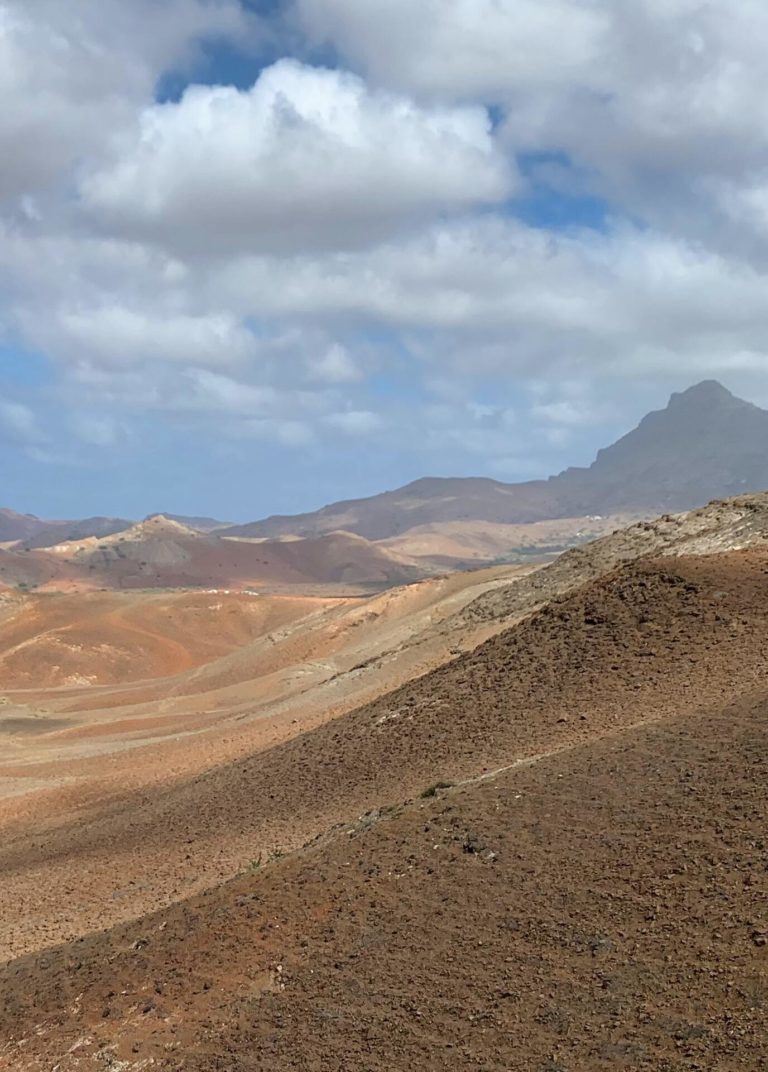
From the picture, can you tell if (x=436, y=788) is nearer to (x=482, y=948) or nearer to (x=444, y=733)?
(x=444, y=733)

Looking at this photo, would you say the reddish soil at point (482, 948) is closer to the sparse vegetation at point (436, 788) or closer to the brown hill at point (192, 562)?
the sparse vegetation at point (436, 788)

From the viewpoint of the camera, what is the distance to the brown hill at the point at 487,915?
7395mm

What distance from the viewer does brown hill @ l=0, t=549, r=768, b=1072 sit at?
291 inches

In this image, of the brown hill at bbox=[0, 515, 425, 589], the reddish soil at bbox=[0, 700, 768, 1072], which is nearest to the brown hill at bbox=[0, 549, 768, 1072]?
the reddish soil at bbox=[0, 700, 768, 1072]

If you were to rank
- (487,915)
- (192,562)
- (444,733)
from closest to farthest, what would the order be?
1. (487,915)
2. (444,733)
3. (192,562)

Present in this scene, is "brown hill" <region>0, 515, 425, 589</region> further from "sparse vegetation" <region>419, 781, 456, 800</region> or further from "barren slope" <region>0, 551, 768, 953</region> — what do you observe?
"sparse vegetation" <region>419, 781, 456, 800</region>

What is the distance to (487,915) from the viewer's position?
8969 millimetres

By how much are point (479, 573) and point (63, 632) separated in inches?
1362

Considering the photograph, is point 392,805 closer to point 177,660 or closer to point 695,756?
point 695,756

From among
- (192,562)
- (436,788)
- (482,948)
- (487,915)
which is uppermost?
(192,562)

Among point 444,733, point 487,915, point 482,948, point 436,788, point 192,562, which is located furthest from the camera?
point 192,562

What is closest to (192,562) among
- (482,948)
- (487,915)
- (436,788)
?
(436,788)

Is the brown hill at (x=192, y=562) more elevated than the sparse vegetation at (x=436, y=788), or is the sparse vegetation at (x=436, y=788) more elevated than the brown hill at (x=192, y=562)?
the brown hill at (x=192, y=562)

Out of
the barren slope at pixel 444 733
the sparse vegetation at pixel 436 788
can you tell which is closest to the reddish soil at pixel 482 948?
the sparse vegetation at pixel 436 788
